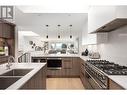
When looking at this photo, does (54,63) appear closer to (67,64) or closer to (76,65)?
(67,64)

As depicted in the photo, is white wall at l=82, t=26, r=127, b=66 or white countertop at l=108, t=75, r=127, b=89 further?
white wall at l=82, t=26, r=127, b=66

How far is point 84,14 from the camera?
6039 millimetres

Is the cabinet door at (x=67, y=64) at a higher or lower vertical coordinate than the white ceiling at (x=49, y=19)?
lower

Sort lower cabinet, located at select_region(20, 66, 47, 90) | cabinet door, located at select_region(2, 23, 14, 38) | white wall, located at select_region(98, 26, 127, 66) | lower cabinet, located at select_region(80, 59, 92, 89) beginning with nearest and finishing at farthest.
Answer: lower cabinet, located at select_region(20, 66, 47, 90), white wall, located at select_region(98, 26, 127, 66), lower cabinet, located at select_region(80, 59, 92, 89), cabinet door, located at select_region(2, 23, 14, 38)

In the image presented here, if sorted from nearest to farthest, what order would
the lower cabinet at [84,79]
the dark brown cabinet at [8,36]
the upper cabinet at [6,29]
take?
the lower cabinet at [84,79]
the upper cabinet at [6,29]
the dark brown cabinet at [8,36]

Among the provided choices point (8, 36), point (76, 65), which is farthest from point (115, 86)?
point (8, 36)

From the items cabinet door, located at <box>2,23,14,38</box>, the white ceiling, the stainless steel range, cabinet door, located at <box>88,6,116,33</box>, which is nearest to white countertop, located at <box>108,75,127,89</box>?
the stainless steel range

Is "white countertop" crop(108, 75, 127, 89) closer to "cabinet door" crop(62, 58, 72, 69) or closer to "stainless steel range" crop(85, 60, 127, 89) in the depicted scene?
"stainless steel range" crop(85, 60, 127, 89)

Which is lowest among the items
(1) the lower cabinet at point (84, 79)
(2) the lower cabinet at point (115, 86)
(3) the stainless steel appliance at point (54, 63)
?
(1) the lower cabinet at point (84, 79)

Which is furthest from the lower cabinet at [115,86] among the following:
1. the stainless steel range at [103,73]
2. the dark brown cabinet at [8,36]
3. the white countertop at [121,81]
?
the dark brown cabinet at [8,36]

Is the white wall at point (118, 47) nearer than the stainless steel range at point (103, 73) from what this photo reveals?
No

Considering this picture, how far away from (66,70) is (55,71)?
17.6 inches

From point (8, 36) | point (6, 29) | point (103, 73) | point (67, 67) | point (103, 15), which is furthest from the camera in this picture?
point (8, 36)

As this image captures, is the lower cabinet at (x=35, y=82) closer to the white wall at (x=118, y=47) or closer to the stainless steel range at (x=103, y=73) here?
the stainless steel range at (x=103, y=73)
